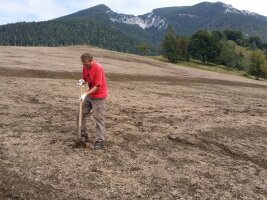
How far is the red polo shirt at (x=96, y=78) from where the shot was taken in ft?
41.1

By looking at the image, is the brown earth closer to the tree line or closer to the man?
the man

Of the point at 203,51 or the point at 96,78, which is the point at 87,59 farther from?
the point at 203,51

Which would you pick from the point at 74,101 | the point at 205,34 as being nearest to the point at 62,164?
the point at 74,101

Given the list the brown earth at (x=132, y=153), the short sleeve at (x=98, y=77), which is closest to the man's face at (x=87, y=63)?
the short sleeve at (x=98, y=77)

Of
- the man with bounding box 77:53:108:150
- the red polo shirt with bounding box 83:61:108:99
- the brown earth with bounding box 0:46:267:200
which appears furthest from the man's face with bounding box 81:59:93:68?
the brown earth with bounding box 0:46:267:200

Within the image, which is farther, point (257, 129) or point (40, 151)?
point (257, 129)

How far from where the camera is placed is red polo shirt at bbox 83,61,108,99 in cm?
1253

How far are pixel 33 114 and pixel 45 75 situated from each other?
16.9 m

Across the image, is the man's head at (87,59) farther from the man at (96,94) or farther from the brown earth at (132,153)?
the brown earth at (132,153)

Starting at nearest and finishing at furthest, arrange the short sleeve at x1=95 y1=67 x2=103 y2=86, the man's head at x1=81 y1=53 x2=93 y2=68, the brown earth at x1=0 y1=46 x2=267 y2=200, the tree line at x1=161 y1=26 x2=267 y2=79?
the brown earth at x1=0 y1=46 x2=267 y2=200
the man's head at x1=81 y1=53 x2=93 y2=68
the short sleeve at x1=95 y1=67 x2=103 y2=86
the tree line at x1=161 y1=26 x2=267 y2=79

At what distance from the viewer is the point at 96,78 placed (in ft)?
41.1

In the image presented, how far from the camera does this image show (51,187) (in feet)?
32.3

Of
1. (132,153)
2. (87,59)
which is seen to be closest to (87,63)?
(87,59)

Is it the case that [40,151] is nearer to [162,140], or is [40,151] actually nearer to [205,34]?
[162,140]
